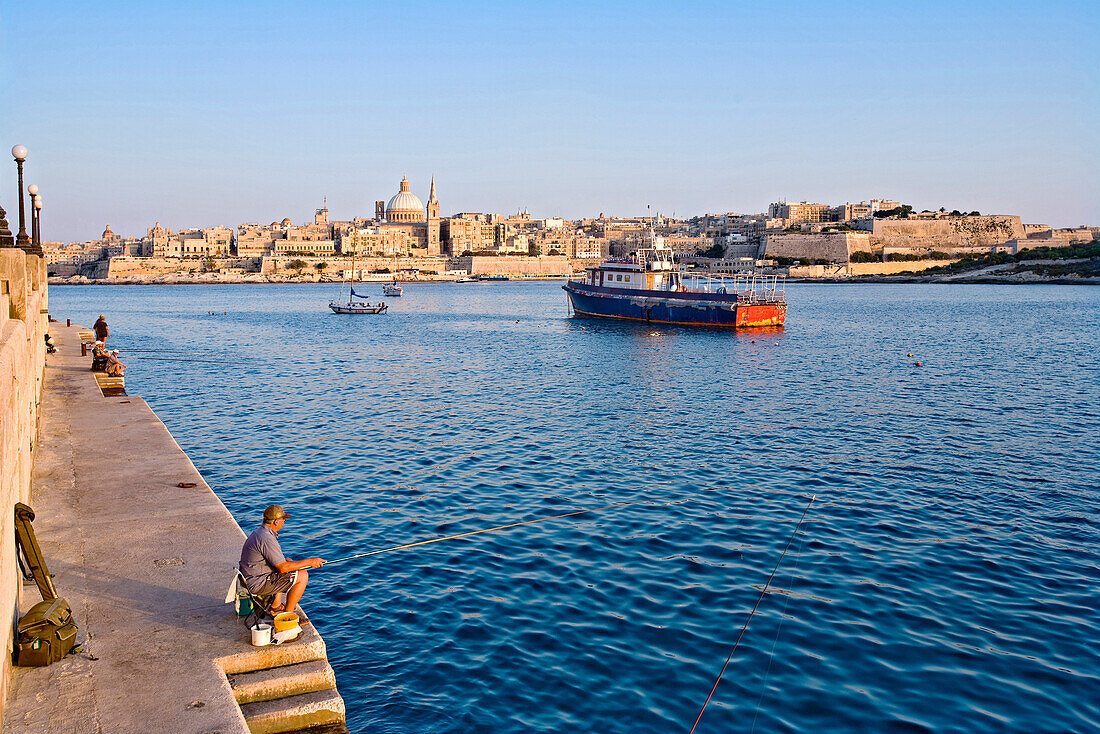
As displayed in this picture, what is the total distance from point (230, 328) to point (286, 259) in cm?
11398

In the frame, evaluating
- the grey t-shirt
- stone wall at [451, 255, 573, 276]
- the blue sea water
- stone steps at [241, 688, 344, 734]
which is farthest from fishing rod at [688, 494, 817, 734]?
stone wall at [451, 255, 573, 276]

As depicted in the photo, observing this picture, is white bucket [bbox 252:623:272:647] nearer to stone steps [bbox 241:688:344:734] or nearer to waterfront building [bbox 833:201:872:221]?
stone steps [bbox 241:688:344:734]

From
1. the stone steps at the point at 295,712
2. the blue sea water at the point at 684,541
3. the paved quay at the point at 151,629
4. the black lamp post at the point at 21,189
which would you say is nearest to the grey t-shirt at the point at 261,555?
the paved quay at the point at 151,629

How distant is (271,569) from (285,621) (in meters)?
0.38

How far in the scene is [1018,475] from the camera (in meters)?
13.3

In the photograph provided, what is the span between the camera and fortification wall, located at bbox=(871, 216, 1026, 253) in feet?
453

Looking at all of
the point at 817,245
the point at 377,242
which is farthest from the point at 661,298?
the point at 377,242

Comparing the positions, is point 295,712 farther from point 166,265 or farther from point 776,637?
point 166,265

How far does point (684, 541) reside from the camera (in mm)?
10195

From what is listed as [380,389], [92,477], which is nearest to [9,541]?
[92,477]

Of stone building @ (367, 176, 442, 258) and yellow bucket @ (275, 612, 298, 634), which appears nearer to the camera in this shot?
yellow bucket @ (275, 612, 298, 634)

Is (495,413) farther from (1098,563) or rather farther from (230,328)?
(230,328)

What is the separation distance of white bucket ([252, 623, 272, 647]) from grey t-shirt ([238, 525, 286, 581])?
1.17 ft

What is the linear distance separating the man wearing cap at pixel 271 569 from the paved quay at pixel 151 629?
1.05 feet
